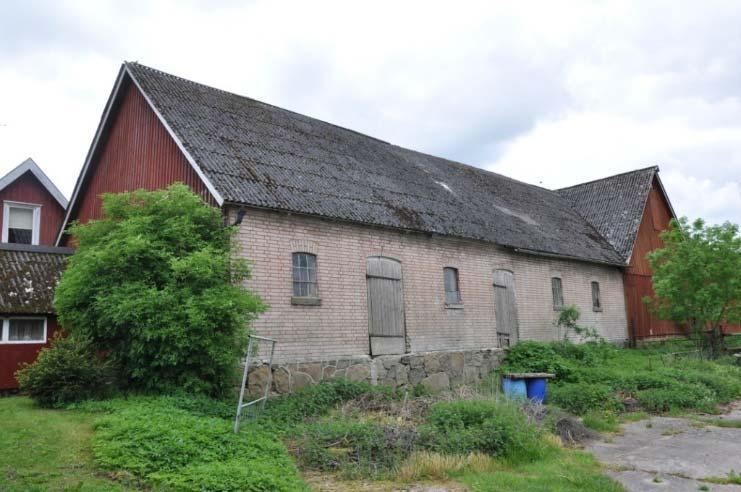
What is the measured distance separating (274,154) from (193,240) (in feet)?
15.8

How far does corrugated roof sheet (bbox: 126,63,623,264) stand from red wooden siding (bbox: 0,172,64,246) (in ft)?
24.8

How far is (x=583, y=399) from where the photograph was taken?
42.8ft

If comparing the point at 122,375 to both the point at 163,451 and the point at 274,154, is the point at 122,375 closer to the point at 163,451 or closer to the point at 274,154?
the point at 163,451

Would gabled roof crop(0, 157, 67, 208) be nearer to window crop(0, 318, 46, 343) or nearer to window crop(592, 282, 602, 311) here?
window crop(0, 318, 46, 343)

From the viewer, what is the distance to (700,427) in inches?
455

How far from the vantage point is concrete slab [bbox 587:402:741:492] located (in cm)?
791

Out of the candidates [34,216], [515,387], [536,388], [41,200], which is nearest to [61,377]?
[515,387]

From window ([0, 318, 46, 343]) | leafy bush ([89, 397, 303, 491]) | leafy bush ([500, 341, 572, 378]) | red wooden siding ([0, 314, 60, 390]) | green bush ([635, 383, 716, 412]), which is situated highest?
window ([0, 318, 46, 343])

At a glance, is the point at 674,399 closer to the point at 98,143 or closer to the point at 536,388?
the point at 536,388

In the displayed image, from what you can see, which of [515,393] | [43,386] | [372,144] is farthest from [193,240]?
[372,144]

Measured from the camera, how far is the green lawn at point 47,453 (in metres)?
6.24

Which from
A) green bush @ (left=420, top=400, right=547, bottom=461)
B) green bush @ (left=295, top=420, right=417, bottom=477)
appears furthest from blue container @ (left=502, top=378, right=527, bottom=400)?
green bush @ (left=295, top=420, right=417, bottom=477)

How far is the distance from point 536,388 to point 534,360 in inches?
138

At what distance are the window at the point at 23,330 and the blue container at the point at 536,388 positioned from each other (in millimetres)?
10841
